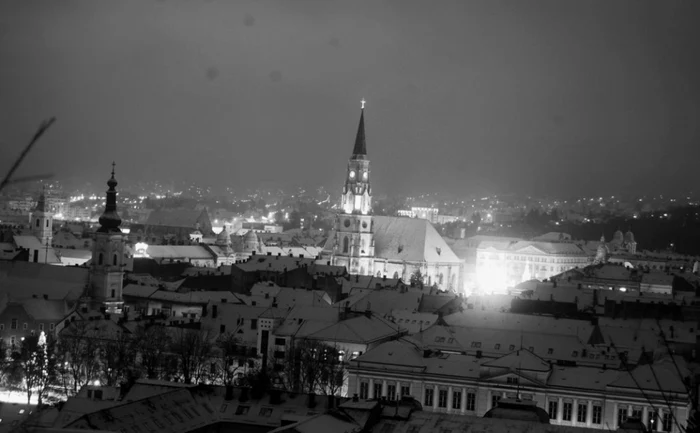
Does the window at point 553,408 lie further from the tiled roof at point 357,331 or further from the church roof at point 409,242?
the church roof at point 409,242

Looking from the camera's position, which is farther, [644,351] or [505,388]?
[644,351]

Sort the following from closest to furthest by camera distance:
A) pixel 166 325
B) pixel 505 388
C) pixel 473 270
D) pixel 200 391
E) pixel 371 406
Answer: pixel 371 406 < pixel 200 391 < pixel 505 388 < pixel 166 325 < pixel 473 270

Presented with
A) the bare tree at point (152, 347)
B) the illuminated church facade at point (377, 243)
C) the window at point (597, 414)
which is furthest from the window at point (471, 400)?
the illuminated church facade at point (377, 243)

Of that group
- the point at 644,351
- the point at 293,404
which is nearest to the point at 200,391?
the point at 293,404

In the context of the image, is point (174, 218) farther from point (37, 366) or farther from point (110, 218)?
point (37, 366)

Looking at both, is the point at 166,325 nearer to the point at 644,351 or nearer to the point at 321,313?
the point at 321,313
